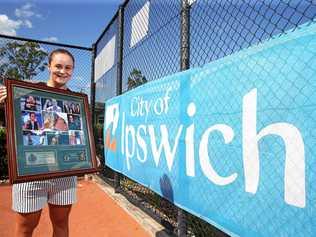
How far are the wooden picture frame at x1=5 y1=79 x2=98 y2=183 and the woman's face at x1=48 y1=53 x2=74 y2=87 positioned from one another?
0.26 feet

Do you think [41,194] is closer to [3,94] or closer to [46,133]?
[46,133]

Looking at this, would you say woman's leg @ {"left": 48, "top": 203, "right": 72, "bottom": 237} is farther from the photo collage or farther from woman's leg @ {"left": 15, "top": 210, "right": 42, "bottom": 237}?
the photo collage

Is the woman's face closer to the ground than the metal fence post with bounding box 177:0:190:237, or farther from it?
closer to the ground

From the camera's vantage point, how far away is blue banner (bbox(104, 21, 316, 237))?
1578mm

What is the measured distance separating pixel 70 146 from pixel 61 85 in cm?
43

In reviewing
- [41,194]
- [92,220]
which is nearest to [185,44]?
[41,194]

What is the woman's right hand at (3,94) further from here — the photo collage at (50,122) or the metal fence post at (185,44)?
the metal fence post at (185,44)

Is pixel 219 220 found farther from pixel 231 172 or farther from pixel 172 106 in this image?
pixel 172 106

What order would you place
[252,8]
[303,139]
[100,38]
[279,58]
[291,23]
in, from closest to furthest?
[303,139] → [279,58] → [291,23] → [252,8] → [100,38]

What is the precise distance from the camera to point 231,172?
6.75 feet

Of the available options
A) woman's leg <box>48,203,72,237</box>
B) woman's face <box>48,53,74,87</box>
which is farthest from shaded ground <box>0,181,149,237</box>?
woman's face <box>48,53,74,87</box>

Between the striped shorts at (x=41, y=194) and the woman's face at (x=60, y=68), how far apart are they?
0.67m

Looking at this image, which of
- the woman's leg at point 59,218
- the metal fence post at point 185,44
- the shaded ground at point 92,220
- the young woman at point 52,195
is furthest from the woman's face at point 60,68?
the shaded ground at point 92,220

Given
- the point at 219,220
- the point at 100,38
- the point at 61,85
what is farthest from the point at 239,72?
the point at 100,38
